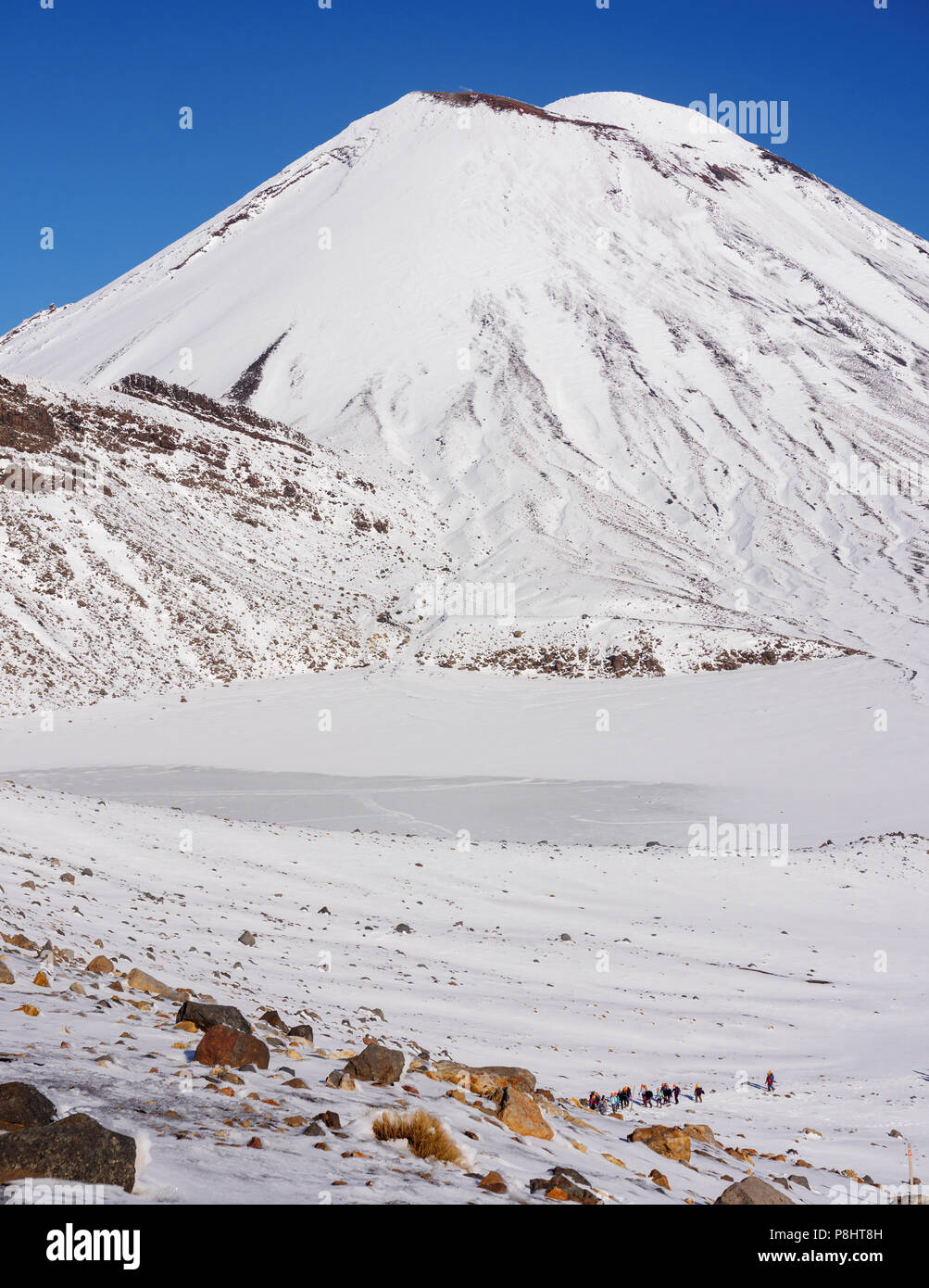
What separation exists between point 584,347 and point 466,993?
2806 inches

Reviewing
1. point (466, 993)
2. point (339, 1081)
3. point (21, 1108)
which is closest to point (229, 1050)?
point (339, 1081)

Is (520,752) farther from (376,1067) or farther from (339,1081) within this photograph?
(339,1081)

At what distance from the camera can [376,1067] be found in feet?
22.1

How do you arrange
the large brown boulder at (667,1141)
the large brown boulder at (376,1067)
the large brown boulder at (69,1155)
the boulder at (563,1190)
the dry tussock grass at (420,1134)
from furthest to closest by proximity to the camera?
1. the large brown boulder at (667,1141)
2. the large brown boulder at (376,1067)
3. the dry tussock grass at (420,1134)
4. the boulder at (563,1190)
5. the large brown boulder at (69,1155)

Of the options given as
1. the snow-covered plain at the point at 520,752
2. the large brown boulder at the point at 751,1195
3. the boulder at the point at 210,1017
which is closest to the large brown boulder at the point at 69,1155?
the boulder at the point at 210,1017

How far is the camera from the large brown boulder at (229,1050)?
20.9 ft

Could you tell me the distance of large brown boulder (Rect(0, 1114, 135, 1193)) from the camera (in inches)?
158

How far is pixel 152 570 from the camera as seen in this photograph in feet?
128

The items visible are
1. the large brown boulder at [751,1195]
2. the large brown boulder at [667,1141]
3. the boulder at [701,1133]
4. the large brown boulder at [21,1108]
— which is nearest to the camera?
the large brown boulder at [21,1108]

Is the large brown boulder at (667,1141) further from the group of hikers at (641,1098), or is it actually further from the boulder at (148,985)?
the boulder at (148,985)

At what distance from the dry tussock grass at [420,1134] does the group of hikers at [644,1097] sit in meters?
3.98

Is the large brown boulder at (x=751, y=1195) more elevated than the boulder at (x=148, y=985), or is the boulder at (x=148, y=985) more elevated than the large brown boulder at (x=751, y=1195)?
the boulder at (x=148, y=985)
